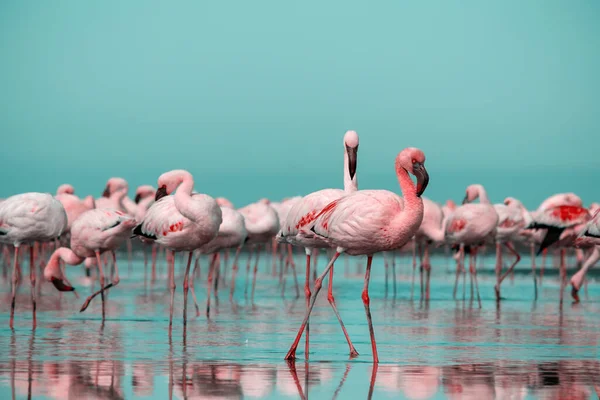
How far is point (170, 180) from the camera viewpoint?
11.3 m

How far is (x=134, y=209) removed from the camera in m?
22.7

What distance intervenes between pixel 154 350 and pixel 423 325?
11.6 feet

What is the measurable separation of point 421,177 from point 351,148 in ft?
7.64

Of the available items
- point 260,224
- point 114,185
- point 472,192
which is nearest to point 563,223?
point 472,192

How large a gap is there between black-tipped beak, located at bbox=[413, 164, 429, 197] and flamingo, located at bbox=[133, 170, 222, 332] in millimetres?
3314

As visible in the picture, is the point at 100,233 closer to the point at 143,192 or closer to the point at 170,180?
the point at 170,180

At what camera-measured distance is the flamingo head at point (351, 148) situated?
1018 cm

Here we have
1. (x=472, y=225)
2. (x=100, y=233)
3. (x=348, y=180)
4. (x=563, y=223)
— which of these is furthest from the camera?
(x=563, y=223)

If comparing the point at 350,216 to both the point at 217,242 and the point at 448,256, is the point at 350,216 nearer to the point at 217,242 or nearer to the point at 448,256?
the point at 217,242

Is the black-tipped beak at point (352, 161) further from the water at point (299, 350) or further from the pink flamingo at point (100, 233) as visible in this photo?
the pink flamingo at point (100, 233)

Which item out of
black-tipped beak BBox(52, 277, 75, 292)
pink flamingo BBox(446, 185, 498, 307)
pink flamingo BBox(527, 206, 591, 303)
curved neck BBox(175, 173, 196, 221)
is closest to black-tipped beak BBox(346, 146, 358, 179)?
curved neck BBox(175, 173, 196, 221)

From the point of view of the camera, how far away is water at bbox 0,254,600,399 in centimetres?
715

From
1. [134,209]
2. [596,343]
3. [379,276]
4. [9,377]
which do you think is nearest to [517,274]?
[379,276]

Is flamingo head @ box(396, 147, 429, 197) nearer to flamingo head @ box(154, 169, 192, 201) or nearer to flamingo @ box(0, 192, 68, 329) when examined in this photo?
flamingo head @ box(154, 169, 192, 201)
